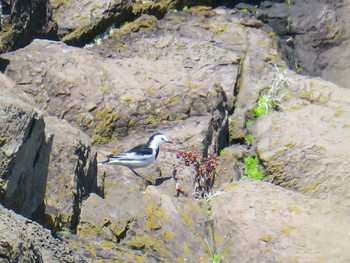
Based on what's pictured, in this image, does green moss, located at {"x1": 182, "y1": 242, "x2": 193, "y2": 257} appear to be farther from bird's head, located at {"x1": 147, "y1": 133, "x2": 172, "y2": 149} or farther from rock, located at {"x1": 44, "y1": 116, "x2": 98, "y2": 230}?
bird's head, located at {"x1": 147, "y1": 133, "x2": 172, "y2": 149}

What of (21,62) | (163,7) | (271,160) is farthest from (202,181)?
(163,7)

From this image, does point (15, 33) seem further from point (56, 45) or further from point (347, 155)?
point (347, 155)

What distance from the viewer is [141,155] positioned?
486 inches

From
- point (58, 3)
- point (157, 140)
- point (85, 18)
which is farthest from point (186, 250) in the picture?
point (58, 3)

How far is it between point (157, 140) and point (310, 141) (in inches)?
76.5

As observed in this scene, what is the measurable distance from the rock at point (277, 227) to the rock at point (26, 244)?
3.63 metres

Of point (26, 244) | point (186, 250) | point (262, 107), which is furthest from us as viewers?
point (262, 107)

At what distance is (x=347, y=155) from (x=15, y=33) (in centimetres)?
418

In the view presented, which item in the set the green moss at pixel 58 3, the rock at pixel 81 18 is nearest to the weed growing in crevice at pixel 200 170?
the rock at pixel 81 18

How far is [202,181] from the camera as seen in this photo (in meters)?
12.6

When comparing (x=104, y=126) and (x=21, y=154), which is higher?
(x=21, y=154)

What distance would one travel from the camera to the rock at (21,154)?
8203 mm

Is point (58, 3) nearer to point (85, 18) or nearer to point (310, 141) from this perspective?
point (85, 18)

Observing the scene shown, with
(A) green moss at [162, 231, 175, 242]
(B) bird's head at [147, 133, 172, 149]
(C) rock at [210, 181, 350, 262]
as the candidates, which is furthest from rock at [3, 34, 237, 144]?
(A) green moss at [162, 231, 175, 242]
